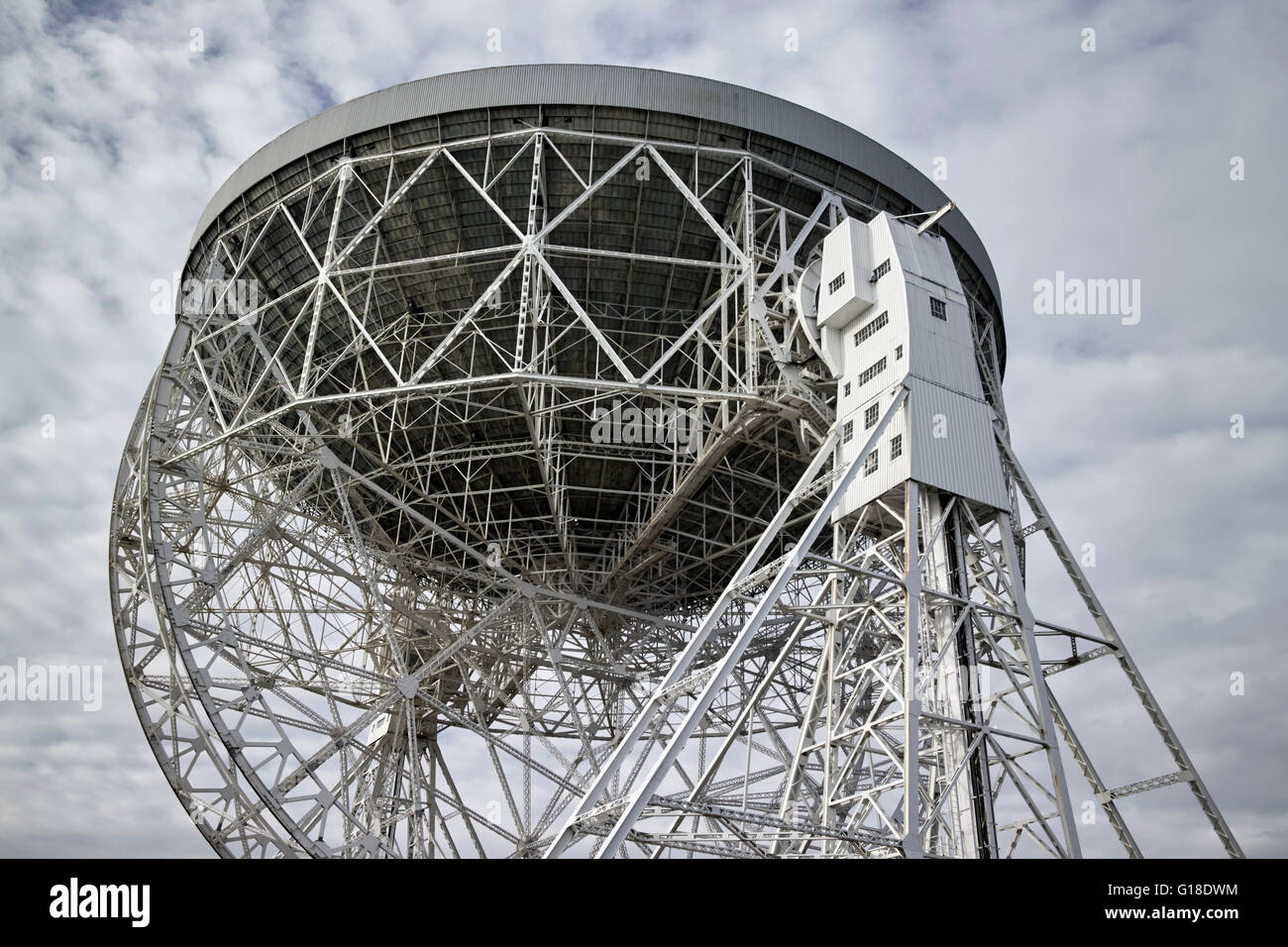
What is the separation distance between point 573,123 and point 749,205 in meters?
3.59

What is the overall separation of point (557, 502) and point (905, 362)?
8827 millimetres

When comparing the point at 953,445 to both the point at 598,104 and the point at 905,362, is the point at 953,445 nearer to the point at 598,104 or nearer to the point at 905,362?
the point at 905,362

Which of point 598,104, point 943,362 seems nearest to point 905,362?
point 943,362

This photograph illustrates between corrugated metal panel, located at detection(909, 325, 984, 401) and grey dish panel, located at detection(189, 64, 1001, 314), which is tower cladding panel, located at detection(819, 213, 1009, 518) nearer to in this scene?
corrugated metal panel, located at detection(909, 325, 984, 401)

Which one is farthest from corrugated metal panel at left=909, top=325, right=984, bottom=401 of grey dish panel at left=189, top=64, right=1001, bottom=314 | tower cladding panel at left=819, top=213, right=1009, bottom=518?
grey dish panel at left=189, top=64, right=1001, bottom=314

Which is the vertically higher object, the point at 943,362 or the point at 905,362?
the point at 943,362

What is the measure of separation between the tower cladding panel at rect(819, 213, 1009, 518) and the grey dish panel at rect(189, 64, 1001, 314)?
10.3ft

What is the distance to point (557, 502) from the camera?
25531 mm

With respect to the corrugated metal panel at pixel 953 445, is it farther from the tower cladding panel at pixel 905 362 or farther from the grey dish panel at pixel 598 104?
the grey dish panel at pixel 598 104

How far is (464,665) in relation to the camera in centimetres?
3033

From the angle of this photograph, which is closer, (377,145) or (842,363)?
(842,363)

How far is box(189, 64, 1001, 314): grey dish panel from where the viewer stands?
884 inches
